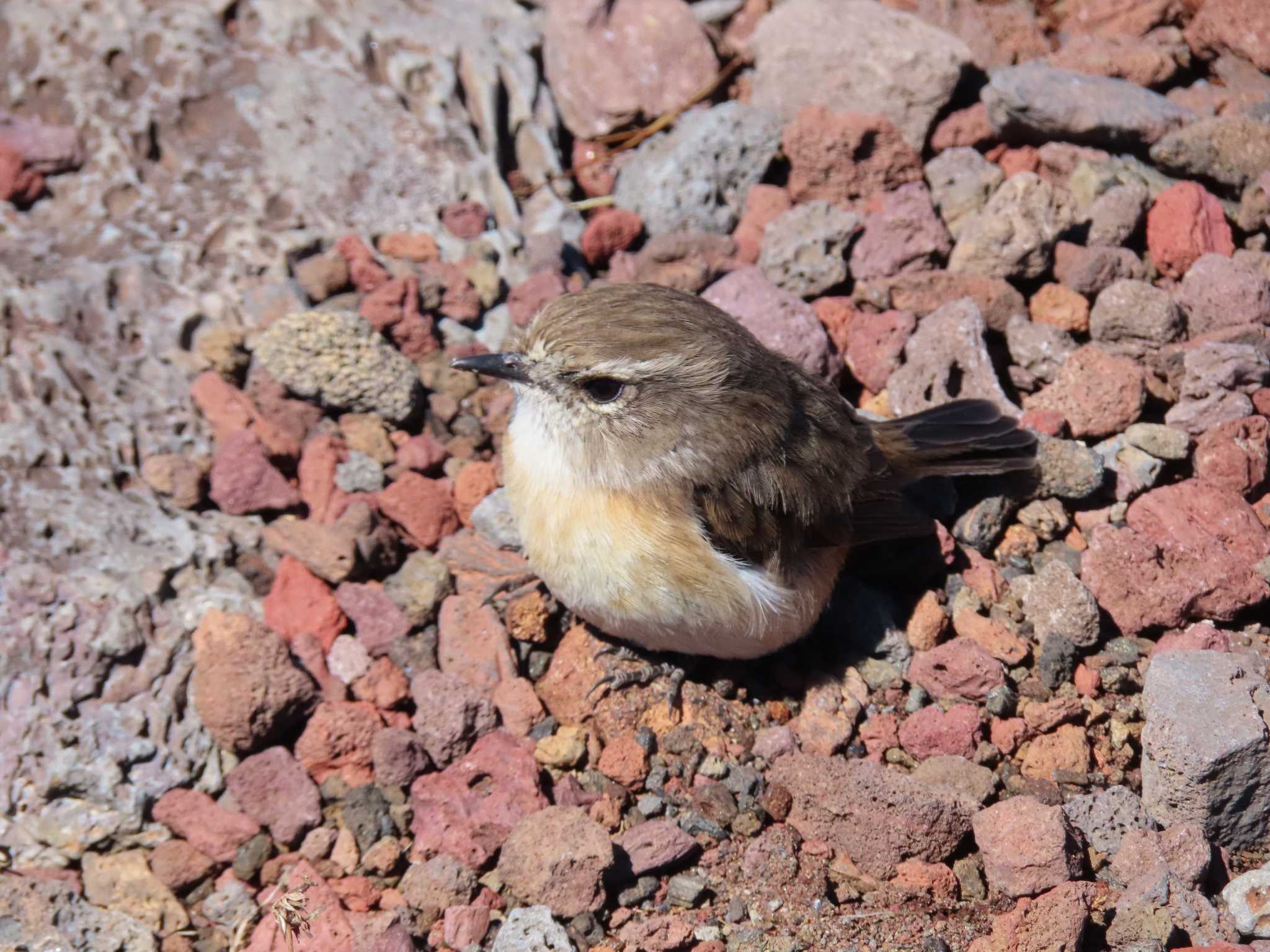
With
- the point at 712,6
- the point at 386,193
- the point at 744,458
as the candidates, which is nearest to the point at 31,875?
the point at 744,458

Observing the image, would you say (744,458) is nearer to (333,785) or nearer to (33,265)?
(333,785)

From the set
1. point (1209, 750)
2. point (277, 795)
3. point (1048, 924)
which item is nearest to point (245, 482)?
point (277, 795)

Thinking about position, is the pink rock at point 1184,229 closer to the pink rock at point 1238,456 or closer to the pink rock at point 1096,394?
the pink rock at point 1096,394

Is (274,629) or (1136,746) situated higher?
(274,629)

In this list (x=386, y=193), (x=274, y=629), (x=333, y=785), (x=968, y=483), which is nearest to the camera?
(x=333, y=785)

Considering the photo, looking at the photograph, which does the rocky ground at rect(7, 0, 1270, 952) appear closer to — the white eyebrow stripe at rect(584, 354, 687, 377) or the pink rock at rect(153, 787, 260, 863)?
the pink rock at rect(153, 787, 260, 863)

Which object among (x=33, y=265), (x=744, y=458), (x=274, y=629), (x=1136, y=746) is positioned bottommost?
(x=1136, y=746)

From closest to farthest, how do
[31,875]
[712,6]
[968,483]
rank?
[31,875]
[968,483]
[712,6]
